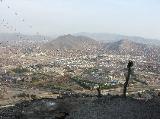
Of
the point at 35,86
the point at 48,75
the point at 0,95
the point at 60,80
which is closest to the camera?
the point at 0,95

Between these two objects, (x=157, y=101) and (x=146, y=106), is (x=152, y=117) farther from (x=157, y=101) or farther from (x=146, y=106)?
(x=157, y=101)

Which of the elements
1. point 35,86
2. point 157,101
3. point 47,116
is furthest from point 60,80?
point 47,116

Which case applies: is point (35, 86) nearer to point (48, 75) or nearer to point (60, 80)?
point (60, 80)

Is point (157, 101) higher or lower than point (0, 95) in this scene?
higher

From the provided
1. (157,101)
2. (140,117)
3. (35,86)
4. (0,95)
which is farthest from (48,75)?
(140,117)

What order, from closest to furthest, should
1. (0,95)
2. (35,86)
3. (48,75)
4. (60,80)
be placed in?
(0,95) → (35,86) → (60,80) → (48,75)

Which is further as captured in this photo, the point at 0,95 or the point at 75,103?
the point at 0,95
